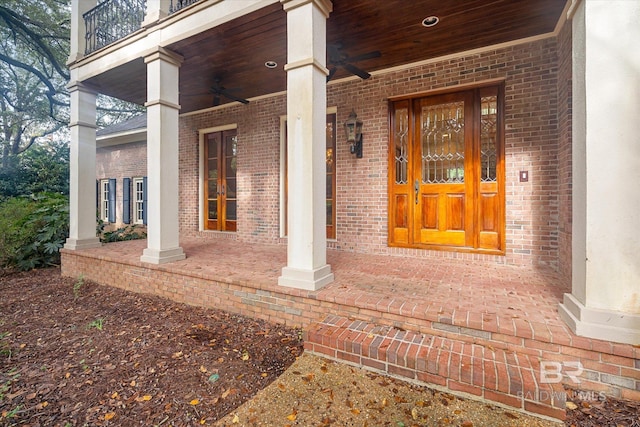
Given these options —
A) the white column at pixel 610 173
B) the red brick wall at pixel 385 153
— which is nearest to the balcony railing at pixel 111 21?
the red brick wall at pixel 385 153

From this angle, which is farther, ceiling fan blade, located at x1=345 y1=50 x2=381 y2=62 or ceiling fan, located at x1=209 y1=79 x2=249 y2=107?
ceiling fan, located at x1=209 y1=79 x2=249 y2=107

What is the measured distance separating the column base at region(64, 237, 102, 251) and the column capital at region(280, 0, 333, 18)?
5240mm

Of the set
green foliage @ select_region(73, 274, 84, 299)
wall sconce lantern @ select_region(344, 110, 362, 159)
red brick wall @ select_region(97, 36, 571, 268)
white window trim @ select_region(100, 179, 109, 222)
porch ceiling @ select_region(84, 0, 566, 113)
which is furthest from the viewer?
white window trim @ select_region(100, 179, 109, 222)

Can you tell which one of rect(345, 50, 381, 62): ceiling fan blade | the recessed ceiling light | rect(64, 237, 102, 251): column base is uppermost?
Result: the recessed ceiling light

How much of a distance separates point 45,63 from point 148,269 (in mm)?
12705

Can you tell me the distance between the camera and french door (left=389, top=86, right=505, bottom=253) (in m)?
3.96

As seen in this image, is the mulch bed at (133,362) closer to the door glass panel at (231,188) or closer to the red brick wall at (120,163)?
the door glass panel at (231,188)

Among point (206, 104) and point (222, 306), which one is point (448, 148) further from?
point (206, 104)

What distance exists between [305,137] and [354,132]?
205cm

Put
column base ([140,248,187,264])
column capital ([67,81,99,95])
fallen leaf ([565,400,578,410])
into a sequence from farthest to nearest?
column capital ([67,81,99,95]) < column base ([140,248,187,264]) < fallen leaf ([565,400,578,410])

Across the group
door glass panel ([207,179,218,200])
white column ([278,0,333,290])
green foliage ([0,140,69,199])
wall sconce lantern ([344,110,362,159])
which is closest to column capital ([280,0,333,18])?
white column ([278,0,333,290])

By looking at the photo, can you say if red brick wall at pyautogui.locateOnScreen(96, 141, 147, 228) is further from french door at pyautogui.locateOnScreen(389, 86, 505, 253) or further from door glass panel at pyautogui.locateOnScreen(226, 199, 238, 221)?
french door at pyautogui.locateOnScreen(389, 86, 505, 253)

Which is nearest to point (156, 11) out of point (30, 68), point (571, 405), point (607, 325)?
point (607, 325)

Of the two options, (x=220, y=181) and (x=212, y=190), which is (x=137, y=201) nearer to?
(x=212, y=190)
